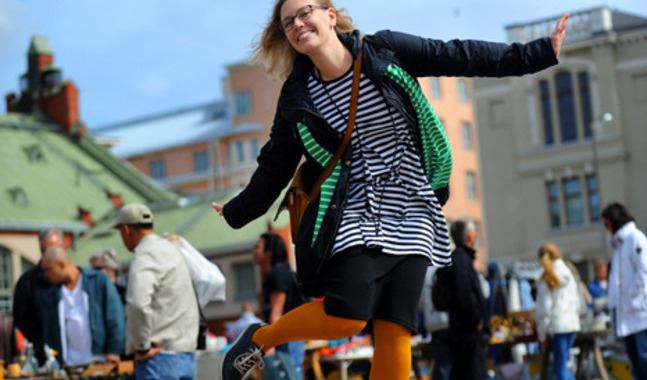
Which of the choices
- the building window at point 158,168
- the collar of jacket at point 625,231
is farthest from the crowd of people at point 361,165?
the building window at point 158,168

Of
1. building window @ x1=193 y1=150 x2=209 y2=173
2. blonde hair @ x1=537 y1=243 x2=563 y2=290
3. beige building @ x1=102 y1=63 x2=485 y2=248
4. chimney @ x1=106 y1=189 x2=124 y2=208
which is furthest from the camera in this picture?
building window @ x1=193 y1=150 x2=209 y2=173

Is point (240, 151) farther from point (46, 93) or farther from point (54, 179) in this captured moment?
point (54, 179)

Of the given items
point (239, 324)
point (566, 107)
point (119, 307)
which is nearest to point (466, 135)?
point (566, 107)

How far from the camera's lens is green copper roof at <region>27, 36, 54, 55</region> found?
69.4 meters

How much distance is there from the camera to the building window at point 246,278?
5497cm

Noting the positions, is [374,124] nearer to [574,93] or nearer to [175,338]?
[175,338]

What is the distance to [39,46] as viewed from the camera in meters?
69.9

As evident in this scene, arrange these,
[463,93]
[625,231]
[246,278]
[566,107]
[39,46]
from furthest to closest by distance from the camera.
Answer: [463,93] < [39,46] < [566,107] < [246,278] < [625,231]

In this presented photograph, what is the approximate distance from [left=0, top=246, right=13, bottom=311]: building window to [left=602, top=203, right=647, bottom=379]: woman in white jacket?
133 feet

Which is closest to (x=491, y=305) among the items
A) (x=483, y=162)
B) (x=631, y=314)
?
(x=631, y=314)

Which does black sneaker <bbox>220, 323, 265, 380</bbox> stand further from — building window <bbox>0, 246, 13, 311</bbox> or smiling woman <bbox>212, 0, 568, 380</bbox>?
building window <bbox>0, 246, 13, 311</bbox>

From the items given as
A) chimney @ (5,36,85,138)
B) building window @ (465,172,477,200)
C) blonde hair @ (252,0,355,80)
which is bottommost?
blonde hair @ (252,0,355,80)

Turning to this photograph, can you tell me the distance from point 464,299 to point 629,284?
1718 millimetres

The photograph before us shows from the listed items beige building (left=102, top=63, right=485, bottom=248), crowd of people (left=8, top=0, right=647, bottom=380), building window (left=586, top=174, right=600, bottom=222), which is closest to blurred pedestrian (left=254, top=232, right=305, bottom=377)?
crowd of people (left=8, top=0, right=647, bottom=380)
